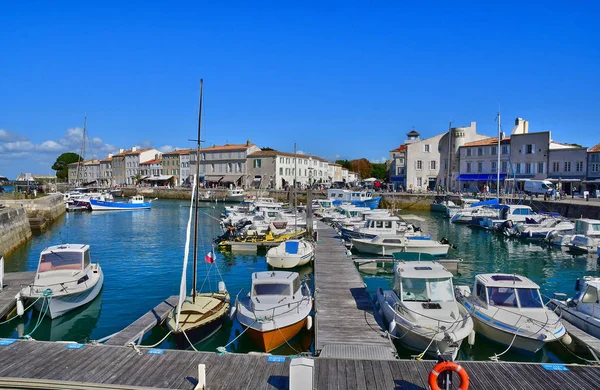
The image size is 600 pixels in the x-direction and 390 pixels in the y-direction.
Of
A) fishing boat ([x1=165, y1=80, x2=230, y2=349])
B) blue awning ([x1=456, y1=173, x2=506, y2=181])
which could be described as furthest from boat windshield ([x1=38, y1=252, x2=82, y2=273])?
blue awning ([x1=456, y1=173, x2=506, y2=181])

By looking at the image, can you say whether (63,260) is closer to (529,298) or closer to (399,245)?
(529,298)

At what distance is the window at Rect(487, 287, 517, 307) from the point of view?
53.0ft

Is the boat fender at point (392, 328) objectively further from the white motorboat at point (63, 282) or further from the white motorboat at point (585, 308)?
the white motorboat at point (63, 282)

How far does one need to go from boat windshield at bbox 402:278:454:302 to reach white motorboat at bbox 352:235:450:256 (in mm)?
16083

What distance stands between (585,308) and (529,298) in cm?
275

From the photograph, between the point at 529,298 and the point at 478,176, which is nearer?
the point at 529,298

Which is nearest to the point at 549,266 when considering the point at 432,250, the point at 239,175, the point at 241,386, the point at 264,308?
the point at 432,250

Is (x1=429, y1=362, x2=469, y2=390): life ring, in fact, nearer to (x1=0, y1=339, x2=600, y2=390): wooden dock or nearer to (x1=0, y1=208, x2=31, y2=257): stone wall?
(x1=0, y1=339, x2=600, y2=390): wooden dock

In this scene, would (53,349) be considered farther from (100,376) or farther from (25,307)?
(25,307)

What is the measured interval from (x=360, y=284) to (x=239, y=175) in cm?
8895

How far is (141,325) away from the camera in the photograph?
1616cm

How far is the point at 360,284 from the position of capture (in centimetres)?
→ 2136

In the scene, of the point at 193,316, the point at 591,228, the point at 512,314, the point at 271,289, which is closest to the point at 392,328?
the point at 512,314

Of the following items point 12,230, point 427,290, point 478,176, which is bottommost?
point 12,230
